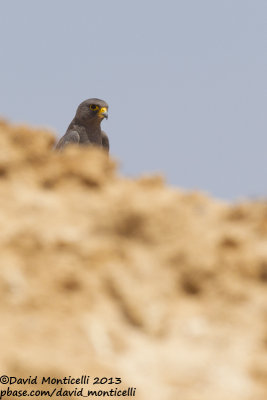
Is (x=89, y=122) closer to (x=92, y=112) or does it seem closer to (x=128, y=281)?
(x=92, y=112)

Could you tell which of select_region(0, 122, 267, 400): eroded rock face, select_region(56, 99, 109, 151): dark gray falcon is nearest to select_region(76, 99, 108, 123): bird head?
select_region(56, 99, 109, 151): dark gray falcon

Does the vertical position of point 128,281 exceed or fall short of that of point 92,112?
it falls short

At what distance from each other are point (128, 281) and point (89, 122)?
470 inches

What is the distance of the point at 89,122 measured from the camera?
59.6ft

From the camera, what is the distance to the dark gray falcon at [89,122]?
1800 centimetres

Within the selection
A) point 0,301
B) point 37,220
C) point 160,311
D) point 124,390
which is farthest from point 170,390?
point 37,220

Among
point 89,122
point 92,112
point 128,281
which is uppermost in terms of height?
point 92,112

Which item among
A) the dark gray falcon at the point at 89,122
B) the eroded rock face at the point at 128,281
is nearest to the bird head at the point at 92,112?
the dark gray falcon at the point at 89,122

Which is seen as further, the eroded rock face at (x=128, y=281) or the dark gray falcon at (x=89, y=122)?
the dark gray falcon at (x=89, y=122)

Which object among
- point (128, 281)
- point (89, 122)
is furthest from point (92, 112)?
point (128, 281)

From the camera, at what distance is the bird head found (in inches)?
715

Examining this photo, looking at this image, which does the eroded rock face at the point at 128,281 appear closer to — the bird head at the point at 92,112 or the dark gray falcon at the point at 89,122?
the dark gray falcon at the point at 89,122

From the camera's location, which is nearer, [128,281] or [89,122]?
[128,281]

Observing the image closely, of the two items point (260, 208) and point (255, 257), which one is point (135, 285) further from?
point (260, 208)
